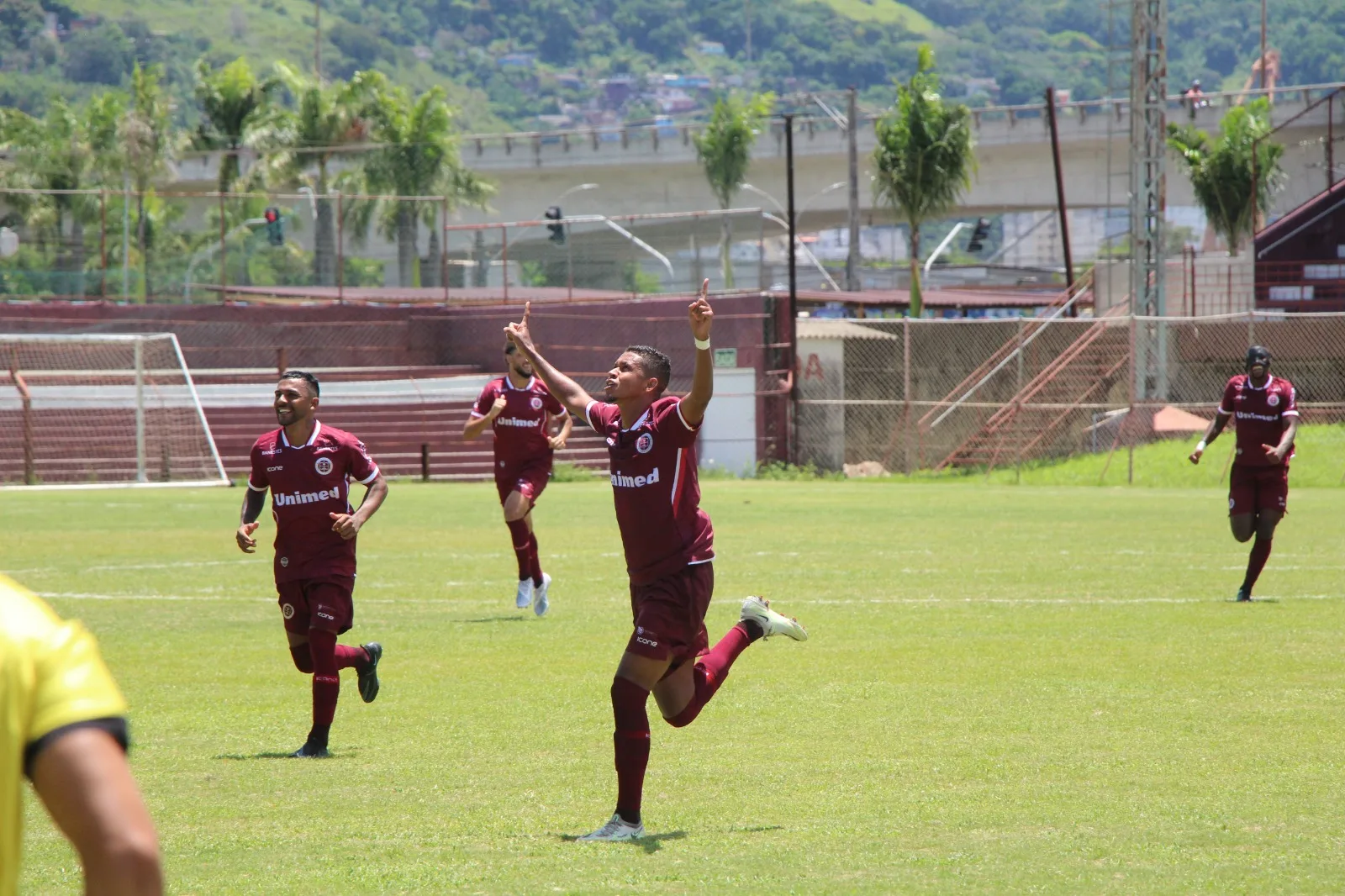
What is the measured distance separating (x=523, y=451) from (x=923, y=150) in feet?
127

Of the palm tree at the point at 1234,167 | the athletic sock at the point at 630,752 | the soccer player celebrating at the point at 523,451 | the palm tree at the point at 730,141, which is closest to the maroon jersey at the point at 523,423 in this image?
the soccer player celebrating at the point at 523,451

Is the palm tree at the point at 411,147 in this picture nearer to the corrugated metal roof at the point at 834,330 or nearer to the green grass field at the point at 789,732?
the corrugated metal roof at the point at 834,330

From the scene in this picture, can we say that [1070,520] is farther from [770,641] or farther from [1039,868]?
[1039,868]

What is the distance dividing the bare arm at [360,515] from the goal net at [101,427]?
87.1ft

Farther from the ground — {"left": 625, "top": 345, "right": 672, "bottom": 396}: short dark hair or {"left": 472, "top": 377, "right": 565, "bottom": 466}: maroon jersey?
{"left": 625, "top": 345, "right": 672, "bottom": 396}: short dark hair

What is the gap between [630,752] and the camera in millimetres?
6922

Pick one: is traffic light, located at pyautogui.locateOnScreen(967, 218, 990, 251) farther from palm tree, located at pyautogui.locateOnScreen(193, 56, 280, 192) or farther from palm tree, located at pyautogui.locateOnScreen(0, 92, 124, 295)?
palm tree, located at pyautogui.locateOnScreen(0, 92, 124, 295)

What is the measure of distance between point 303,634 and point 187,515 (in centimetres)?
1812

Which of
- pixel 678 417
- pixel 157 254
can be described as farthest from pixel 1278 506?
pixel 157 254

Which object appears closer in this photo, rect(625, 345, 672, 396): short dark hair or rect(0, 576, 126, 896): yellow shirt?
rect(0, 576, 126, 896): yellow shirt

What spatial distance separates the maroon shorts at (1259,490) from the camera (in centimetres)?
1498

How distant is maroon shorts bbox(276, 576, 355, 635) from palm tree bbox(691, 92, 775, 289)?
58129mm

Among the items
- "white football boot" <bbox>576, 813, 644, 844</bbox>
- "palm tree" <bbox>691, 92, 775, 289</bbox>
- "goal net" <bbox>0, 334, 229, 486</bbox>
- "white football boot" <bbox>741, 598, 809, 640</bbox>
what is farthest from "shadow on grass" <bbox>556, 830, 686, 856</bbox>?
"palm tree" <bbox>691, 92, 775, 289</bbox>

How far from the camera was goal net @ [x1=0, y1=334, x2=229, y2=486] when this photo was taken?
36.3 metres
